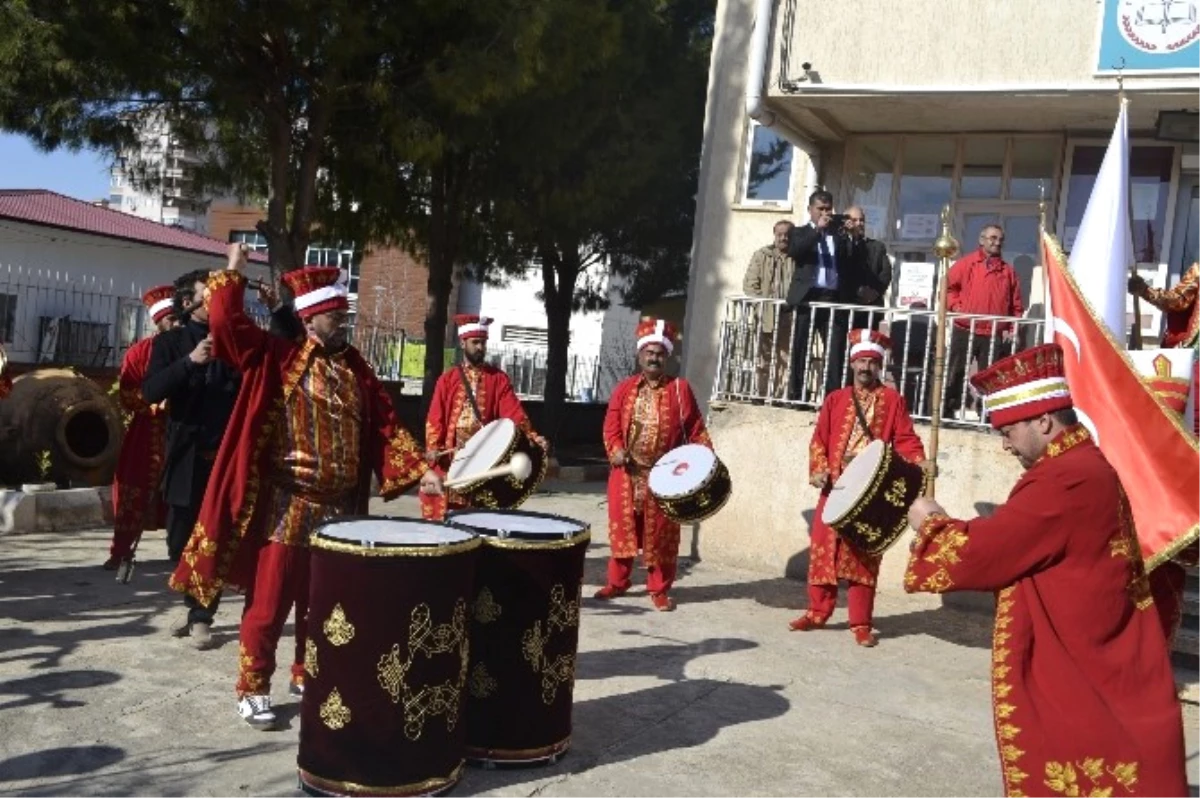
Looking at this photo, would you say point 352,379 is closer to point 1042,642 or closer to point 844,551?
point 1042,642

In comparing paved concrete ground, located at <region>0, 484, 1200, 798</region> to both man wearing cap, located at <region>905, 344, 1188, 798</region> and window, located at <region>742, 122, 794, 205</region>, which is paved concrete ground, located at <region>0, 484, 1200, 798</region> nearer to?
man wearing cap, located at <region>905, 344, 1188, 798</region>

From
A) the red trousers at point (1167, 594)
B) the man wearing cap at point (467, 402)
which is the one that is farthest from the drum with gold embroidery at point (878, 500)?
the man wearing cap at point (467, 402)

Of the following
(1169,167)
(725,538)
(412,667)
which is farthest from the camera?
(1169,167)

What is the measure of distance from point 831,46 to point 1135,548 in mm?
8100

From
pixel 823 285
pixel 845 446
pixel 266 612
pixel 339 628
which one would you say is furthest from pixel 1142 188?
pixel 339 628

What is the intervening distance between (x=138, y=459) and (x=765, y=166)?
280 inches

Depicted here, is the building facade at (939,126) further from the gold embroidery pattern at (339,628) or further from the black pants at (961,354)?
the gold embroidery pattern at (339,628)

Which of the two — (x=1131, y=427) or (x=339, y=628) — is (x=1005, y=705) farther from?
(x=339, y=628)

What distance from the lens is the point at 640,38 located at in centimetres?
1681

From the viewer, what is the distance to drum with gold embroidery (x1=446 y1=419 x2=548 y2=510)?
279 inches

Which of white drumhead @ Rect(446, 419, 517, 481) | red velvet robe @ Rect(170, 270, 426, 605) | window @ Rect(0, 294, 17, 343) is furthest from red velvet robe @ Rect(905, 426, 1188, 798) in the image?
window @ Rect(0, 294, 17, 343)

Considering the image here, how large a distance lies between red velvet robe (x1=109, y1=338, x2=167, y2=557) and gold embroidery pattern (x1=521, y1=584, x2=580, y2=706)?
3.98 meters

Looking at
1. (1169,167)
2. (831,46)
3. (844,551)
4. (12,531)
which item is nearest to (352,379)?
(844,551)

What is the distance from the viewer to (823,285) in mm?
10430
